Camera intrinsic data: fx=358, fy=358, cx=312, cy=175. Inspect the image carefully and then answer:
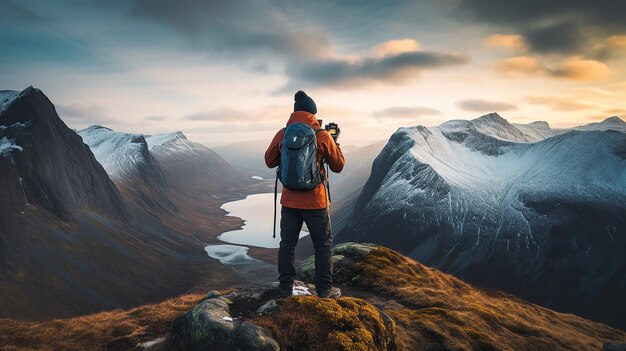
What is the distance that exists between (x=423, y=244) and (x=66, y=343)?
17479 centimetres

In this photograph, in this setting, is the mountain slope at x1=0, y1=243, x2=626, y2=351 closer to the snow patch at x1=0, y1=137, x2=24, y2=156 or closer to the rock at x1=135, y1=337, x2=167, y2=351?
the rock at x1=135, y1=337, x2=167, y2=351

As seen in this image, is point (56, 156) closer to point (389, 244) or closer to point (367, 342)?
point (389, 244)

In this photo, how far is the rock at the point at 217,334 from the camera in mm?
8477

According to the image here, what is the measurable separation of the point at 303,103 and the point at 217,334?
7033 millimetres

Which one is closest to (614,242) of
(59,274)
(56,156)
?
(59,274)

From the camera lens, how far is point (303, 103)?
1141 cm

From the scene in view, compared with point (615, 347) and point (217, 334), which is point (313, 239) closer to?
point (217, 334)

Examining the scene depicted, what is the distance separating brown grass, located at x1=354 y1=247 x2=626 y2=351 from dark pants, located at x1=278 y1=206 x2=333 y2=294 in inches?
136

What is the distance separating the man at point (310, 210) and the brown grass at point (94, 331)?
4.99m

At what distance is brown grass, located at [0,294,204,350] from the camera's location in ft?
38.0

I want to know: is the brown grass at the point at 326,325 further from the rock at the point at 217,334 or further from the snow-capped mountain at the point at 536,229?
the snow-capped mountain at the point at 536,229

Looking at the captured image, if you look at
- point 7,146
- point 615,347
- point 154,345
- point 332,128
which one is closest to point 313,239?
point 332,128

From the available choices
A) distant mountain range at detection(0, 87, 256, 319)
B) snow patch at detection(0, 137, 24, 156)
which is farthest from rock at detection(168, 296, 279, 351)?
snow patch at detection(0, 137, 24, 156)

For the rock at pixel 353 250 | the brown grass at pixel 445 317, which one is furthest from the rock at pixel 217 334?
the rock at pixel 353 250
